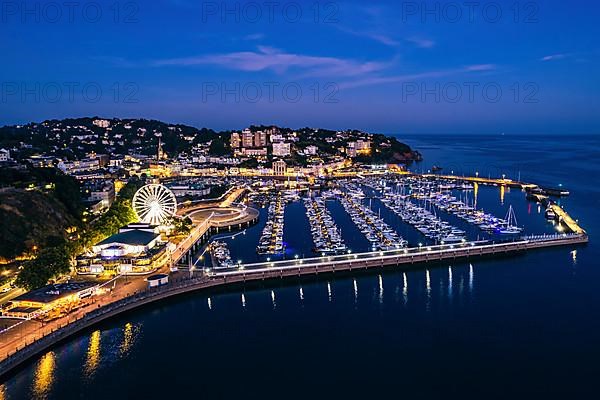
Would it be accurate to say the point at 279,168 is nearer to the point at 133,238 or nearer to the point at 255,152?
the point at 255,152

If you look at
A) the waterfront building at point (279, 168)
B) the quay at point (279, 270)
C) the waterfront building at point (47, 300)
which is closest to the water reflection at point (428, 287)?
the quay at point (279, 270)

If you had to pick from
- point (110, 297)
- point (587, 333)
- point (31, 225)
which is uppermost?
point (31, 225)

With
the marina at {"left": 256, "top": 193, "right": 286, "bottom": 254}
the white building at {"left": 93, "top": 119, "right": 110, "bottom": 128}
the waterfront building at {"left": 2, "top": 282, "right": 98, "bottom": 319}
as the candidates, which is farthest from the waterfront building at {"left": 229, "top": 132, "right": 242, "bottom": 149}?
the waterfront building at {"left": 2, "top": 282, "right": 98, "bottom": 319}

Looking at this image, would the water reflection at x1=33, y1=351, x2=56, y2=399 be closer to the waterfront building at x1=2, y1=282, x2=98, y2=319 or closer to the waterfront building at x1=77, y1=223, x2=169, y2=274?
the waterfront building at x1=2, y1=282, x2=98, y2=319

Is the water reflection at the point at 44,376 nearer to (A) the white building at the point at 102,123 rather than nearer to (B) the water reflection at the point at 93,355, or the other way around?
(B) the water reflection at the point at 93,355

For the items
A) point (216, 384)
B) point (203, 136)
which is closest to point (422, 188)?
point (216, 384)

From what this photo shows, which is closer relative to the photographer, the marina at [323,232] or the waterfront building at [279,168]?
the marina at [323,232]

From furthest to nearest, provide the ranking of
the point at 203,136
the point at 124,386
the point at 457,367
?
the point at 203,136 < the point at 457,367 < the point at 124,386

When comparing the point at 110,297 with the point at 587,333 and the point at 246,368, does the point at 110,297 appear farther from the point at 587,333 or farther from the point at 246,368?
the point at 587,333
